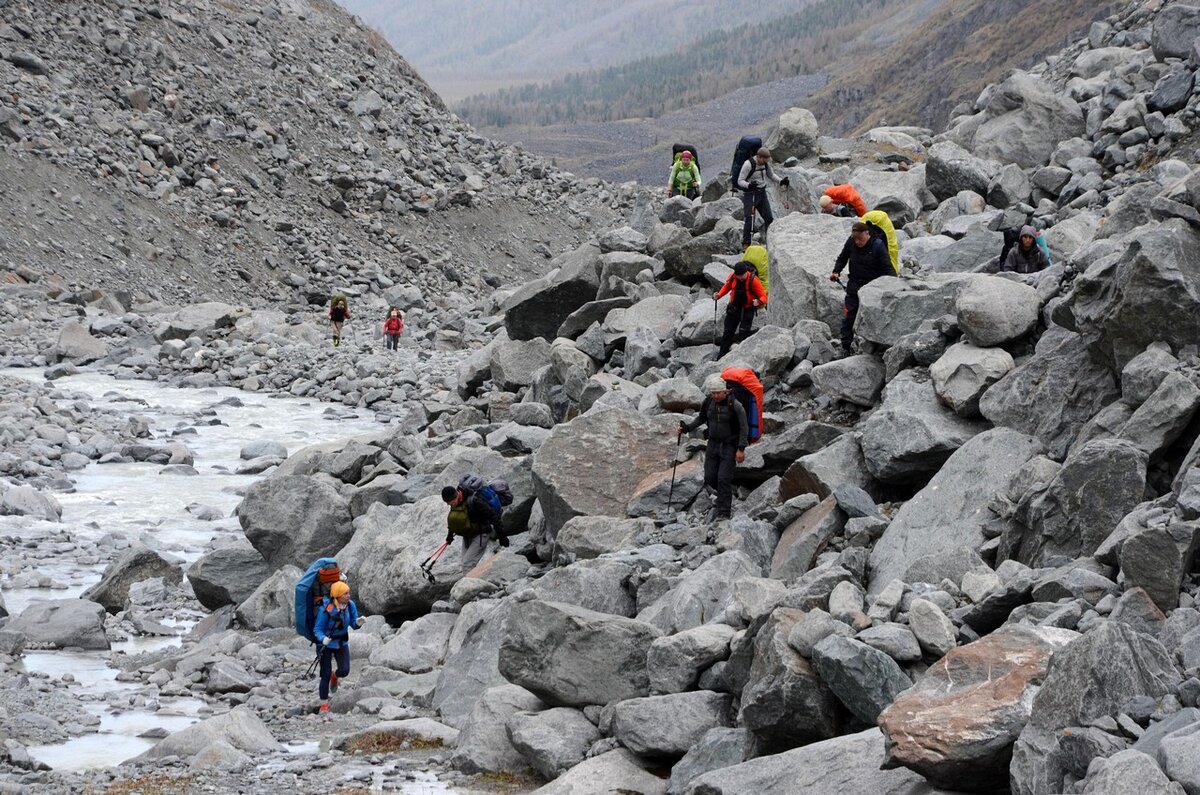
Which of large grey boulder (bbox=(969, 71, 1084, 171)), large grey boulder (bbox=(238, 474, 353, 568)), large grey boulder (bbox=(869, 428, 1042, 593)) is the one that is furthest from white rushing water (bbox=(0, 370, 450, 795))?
large grey boulder (bbox=(969, 71, 1084, 171))

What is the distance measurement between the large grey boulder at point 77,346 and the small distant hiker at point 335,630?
2718cm

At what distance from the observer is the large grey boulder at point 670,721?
11617 mm

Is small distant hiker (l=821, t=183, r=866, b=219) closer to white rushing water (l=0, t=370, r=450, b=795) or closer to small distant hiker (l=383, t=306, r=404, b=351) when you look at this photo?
white rushing water (l=0, t=370, r=450, b=795)

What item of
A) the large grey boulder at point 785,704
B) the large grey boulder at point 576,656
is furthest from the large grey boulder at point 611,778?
the large grey boulder at point 576,656

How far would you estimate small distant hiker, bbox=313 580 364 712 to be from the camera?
15.4m

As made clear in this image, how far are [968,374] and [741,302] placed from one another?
634cm

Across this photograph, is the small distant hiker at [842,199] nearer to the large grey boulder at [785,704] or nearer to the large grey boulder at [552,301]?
the large grey boulder at [552,301]

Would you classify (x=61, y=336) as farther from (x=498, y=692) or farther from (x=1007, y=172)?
(x=498, y=692)

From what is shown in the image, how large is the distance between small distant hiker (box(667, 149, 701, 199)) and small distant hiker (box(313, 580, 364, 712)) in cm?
2135

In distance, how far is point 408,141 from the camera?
7056cm

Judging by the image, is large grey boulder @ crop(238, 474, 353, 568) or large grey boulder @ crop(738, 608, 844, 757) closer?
large grey boulder @ crop(738, 608, 844, 757)

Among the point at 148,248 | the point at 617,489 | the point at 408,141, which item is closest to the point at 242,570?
the point at 617,489

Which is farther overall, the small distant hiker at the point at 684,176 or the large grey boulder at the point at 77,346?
the large grey boulder at the point at 77,346

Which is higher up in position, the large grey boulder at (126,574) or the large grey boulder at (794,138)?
the large grey boulder at (794,138)
